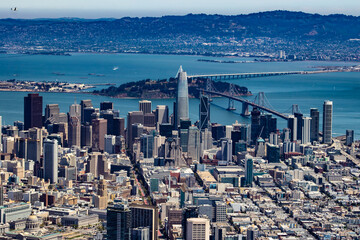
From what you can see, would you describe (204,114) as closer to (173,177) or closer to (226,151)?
(226,151)

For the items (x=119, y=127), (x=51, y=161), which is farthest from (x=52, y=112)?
(x=51, y=161)

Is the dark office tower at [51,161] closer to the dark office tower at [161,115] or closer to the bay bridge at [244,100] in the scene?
Result: the dark office tower at [161,115]

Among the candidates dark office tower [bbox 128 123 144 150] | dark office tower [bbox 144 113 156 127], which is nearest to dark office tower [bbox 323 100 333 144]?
dark office tower [bbox 144 113 156 127]

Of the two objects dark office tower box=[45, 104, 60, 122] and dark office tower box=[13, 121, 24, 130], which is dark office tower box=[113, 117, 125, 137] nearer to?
dark office tower box=[45, 104, 60, 122]

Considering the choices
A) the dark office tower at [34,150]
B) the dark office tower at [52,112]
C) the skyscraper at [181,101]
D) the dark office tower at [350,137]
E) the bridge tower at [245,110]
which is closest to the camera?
the dark office tower at [34,150]

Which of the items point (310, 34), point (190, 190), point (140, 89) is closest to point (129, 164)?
point (190, 190)

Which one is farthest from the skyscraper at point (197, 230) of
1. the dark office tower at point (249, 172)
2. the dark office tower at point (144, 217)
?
the dark office tower at point (249, 172)
